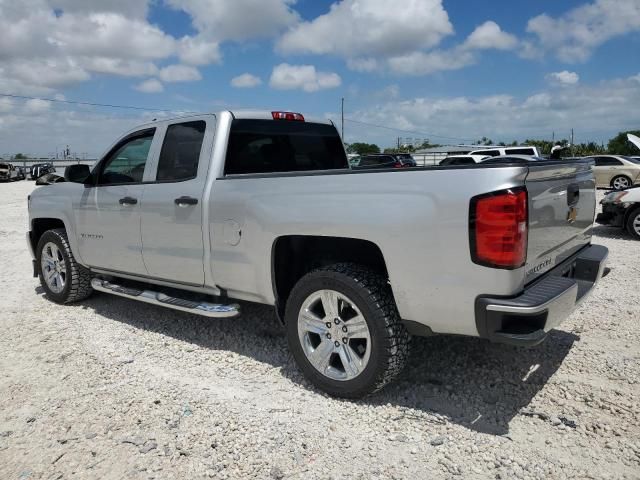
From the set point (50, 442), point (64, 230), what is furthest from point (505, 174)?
point (64, 230)

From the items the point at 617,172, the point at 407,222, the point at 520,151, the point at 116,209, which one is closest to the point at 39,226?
the point at 116,209

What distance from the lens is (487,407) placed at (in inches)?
130

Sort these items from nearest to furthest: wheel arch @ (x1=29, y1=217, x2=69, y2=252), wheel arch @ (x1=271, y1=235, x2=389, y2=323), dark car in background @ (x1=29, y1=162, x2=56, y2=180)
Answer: wheel arch @ (x1=271, y1=235, x2=389, y2=323) → wheel arch @ (x1=29, y1=217, x2=69, y2=252) → dark car in background @ (x1=29, y1=162, x2=56, y2=180)

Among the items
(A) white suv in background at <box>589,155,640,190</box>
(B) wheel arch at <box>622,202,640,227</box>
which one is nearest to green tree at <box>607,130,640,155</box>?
(A) white suv in background at <box>589,155,640,190</box>

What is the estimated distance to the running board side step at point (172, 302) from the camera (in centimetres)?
394

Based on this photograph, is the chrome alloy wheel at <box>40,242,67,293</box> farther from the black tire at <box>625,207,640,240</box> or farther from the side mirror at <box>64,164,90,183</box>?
the black tire at <box>625,207,640,240</box>

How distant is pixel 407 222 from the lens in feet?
9.53

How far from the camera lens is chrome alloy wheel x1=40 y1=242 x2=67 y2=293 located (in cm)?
568

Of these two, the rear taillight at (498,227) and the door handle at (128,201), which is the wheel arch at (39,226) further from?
the rear taillight at (498,227)

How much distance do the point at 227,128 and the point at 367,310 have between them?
6.32 ft

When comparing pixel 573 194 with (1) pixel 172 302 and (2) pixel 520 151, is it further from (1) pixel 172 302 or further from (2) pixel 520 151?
(2) pixel 520 151

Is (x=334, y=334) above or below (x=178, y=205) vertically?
below

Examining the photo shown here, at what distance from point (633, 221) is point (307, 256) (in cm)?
810

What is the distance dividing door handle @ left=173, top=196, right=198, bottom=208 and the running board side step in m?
0.80
